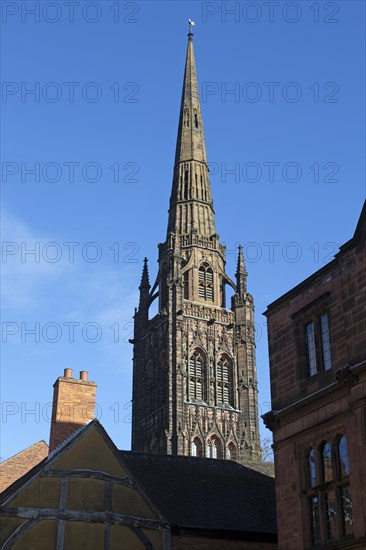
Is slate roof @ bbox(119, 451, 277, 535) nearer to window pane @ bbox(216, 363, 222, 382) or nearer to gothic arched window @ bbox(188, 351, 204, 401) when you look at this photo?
gothic arched window @ bbox(188, 351, 204, 401)

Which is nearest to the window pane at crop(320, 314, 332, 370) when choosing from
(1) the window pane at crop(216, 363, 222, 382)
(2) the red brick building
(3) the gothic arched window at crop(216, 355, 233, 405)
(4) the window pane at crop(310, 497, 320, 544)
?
(2) the red brick building

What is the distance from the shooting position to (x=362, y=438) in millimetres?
17125

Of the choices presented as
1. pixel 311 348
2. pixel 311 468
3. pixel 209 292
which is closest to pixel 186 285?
pixel 209 292

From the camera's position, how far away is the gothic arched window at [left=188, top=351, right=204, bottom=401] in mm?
69625

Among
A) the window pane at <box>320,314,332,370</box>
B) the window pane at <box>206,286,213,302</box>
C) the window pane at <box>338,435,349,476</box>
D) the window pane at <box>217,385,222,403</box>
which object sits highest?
the window pane at <box>206,286,213,302</box>

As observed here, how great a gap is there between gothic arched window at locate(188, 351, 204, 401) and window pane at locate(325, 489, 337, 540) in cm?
5098

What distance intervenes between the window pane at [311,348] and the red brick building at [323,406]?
0.02 meters

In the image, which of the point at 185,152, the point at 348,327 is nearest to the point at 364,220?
the point at 348,327

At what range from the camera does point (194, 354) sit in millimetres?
71250

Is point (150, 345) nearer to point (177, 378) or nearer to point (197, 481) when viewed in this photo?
point (177, 378)

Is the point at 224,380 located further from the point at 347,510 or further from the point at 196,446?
the point at 347,510

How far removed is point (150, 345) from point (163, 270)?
24.6 ft

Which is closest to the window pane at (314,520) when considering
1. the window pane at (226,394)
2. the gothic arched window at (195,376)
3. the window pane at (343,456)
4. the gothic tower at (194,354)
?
the window pane at (343,456)

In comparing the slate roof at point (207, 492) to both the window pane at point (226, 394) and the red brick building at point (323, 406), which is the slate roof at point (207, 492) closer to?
the red brick building at point (323, 406)
